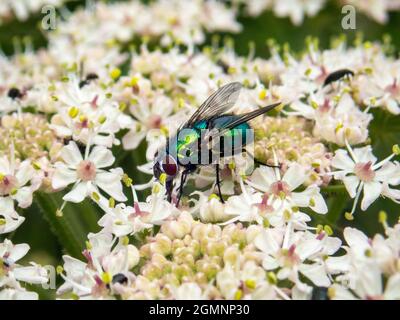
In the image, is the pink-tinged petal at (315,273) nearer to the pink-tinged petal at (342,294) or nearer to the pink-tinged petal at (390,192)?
the pink-tinged petal at (342,294)

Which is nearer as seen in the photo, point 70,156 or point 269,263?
point 269,263

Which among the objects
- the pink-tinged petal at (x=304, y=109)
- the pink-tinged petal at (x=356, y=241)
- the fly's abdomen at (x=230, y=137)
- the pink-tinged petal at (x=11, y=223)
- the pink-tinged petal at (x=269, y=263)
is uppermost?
the pink-tinged petal at (x=304, y=109)

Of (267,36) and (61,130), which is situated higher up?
(267,36)

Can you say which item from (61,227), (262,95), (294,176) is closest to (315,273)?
(294,176)

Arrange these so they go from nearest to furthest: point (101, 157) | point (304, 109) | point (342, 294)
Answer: point (342, 294), point (101, 157), point (304, 109)

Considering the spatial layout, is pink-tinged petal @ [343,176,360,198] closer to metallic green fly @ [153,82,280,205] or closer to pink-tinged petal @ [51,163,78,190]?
metallic green fly @ [153,82,280,205]

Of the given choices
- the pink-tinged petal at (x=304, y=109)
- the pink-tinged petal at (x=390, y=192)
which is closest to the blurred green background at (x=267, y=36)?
the pink-tinged petal at (x=304, y=109)

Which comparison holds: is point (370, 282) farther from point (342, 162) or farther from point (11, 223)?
point (11, 223)
